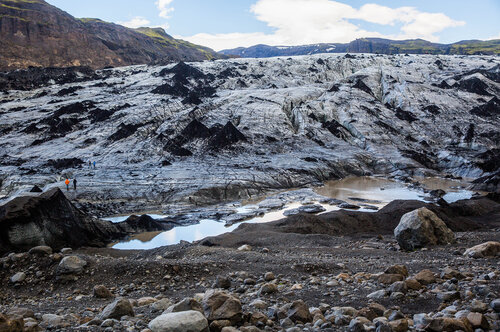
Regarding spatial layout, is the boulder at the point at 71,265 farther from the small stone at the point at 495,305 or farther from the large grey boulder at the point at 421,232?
the large grey boulder at the point at 421,232

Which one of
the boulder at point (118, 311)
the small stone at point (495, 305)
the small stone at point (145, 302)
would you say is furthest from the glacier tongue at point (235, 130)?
the small stone at point (495, 305)

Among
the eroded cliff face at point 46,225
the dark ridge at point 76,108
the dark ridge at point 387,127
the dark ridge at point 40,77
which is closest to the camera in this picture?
the eroded cliff face at point 46,225

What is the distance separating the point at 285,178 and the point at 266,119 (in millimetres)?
17601

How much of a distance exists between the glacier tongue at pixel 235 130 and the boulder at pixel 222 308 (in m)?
21.9

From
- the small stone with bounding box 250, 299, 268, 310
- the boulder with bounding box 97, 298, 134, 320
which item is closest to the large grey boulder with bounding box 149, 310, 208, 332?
the boulder with bounding box 97, 298, 134, 320

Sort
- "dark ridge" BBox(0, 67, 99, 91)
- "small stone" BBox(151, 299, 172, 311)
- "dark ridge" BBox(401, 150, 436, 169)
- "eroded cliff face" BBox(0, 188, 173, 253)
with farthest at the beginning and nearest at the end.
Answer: "dark ridge" BBox(0, 67, 99, 91) < "dark ridge" BBox(401, 150, 436, 169) < "eroded cliff face" BBox(0, 188, 173, 253) < "small stone" BBox(151, 299, 172, 311)

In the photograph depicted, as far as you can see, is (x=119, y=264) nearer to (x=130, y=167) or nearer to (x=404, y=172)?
(x=130, y=167)

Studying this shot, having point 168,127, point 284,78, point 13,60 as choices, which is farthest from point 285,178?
point 13,60

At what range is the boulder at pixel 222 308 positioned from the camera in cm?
429

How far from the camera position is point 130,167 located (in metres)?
34.1

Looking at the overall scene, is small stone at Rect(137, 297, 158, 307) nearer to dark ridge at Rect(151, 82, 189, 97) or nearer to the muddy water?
the muddy water

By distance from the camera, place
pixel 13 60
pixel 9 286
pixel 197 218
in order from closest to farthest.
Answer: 1. pixel 9 286
2. pixel 197 218
3. pixel 13 60

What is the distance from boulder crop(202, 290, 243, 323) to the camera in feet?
14.1

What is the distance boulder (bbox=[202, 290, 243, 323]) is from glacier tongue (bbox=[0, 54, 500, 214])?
2191 cm
